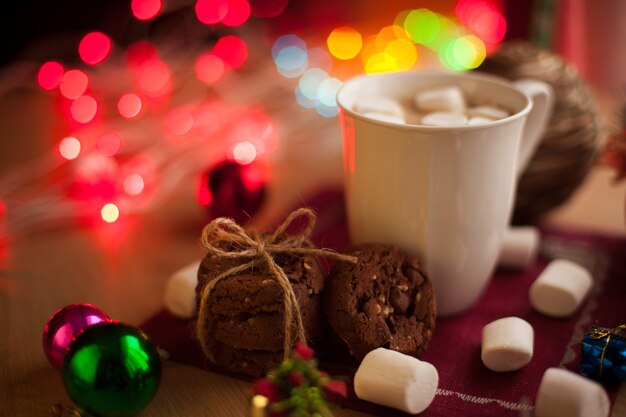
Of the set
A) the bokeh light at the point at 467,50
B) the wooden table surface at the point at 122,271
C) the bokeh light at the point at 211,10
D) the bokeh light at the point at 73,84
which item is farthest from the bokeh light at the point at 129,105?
the bokeh light at the point at 467,50

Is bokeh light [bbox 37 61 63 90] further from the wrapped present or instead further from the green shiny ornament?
the wrapped present

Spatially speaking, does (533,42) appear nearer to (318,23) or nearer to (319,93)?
(319,93)

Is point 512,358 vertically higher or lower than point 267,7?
lower

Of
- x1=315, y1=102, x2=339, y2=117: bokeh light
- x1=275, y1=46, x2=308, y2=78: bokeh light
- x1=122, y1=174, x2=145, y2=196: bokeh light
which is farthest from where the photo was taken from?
x1=275, y1=46, x2=308, y2=78: bokeh light

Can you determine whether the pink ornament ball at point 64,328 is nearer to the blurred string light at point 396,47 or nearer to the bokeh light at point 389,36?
the blurred string light at point 396,47

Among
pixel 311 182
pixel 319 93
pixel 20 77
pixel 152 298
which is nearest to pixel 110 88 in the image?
pixel 20 77

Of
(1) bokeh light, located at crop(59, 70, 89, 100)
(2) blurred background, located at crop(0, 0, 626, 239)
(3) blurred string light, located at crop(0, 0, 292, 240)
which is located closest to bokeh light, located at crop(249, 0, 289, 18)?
(2) blurred background, located at crop(0, 0, 626, 239)

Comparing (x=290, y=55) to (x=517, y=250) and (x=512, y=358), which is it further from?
(x=512, y=358)

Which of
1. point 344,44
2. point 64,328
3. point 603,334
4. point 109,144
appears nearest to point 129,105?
point 109,144
